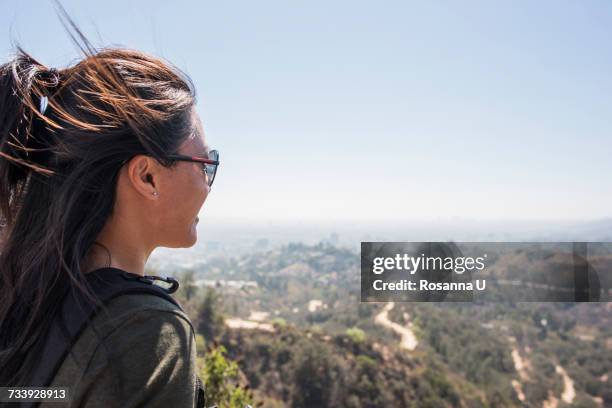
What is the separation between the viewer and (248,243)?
484 ft

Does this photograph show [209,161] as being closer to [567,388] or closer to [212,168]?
[212,168]

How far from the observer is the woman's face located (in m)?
0.75

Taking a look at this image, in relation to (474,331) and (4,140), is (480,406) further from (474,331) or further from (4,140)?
(4,140)

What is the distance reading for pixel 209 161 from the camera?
2.66ft

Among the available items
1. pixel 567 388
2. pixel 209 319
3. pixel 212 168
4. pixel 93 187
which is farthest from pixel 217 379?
pixel 567 388

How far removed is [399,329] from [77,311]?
3539 cm

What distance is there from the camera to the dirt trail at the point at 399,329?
95.9 ft

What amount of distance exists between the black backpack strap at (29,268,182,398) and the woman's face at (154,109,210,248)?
0.13 metres

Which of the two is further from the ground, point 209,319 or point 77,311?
point 77,311

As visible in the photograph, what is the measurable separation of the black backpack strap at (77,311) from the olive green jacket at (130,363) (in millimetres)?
11

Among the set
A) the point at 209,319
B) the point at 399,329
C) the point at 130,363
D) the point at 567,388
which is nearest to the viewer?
the point at 130,363

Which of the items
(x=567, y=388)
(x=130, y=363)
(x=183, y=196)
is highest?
(x=183, y=196)

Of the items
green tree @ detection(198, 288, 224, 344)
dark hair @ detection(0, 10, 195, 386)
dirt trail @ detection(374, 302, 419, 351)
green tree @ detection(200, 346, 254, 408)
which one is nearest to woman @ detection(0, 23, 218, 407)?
dark hair @ detection(0, 10, 195, 386)

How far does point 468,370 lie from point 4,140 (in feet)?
88.3
